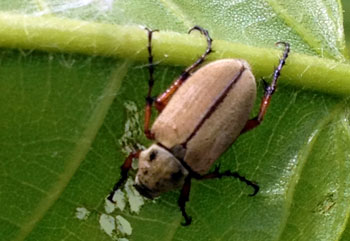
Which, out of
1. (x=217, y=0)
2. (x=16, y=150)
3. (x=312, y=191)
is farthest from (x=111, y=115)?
(x=312, y=191)

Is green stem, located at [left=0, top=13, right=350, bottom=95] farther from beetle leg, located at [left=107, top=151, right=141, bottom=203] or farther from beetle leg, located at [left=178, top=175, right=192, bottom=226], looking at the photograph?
beetle leg, located at [left=178, top=175, right=192, bottom=226]

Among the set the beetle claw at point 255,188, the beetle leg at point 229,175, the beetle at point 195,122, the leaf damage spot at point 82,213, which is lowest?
the leaf damage spot at point 82,213

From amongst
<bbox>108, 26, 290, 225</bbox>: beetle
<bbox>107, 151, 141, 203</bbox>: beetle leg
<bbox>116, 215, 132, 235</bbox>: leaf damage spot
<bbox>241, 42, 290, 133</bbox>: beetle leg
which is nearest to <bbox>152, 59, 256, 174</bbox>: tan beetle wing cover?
<bbox>108, 26, 290, 225</bbox>: beetle

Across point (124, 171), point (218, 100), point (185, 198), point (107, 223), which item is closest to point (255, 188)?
point (185, 198)

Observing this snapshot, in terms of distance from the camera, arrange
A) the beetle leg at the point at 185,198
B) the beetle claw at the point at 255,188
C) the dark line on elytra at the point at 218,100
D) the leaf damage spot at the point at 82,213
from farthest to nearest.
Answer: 1. the beetle claw at the point at 255,188
2. the beetle leg at the point at 185,198
3. the leaf damage spot at the point at 82,213
4. the dark line on elytra at the point at 218,100

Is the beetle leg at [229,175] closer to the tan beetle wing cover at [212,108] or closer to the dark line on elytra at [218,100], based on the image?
the tan beetle wing cover at [212,108]

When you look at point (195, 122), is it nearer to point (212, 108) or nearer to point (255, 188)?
point (212, 108)

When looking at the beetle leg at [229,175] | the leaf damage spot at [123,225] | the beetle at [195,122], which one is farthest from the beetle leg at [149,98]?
the leaf damage spot at [123,225]
